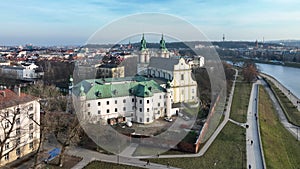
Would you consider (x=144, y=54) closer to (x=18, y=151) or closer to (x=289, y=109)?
(x=289, y=109)

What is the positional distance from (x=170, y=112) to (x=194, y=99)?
660 centimetres

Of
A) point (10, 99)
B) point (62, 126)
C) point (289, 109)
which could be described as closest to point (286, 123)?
point (289, 109)

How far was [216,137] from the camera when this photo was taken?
22719mm

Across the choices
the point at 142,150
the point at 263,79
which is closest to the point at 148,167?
the point at 142,150

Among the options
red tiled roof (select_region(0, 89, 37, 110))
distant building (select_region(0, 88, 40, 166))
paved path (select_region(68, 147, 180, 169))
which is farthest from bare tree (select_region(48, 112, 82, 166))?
red tiled roof (select_region(0, 89, 37, 110))

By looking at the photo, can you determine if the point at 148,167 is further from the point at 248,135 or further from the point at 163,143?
the point at 248,135

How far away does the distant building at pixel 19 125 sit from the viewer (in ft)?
55.1

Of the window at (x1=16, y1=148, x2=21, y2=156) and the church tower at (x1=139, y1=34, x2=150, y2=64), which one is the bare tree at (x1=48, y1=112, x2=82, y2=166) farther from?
the church tower at (x1=139, y1=34, x2=150, y2=64)

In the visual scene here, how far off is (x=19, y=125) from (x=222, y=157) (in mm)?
12379

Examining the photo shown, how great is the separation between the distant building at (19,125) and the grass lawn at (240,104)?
1747 centimetres

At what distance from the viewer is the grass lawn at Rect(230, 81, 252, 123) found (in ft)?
94.7

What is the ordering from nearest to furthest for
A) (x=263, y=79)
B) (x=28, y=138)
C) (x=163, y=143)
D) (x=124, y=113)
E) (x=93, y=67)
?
(x=28, y=138)
(x=163, y=143)
(x=124, y=113)
(x=93, y=67)
(x=263, y=79)

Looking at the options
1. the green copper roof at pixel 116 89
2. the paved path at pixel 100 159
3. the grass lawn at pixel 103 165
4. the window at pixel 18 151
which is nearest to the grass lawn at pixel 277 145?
the paved path at pixel 100 159

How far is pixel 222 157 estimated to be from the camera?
62.4 feet
